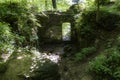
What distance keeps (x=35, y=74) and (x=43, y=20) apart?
35.6 feet

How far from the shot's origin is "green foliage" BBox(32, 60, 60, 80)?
20.2 ft

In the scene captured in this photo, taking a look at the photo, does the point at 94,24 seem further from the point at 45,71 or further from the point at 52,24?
the point at 52,24

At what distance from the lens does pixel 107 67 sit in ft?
19.9

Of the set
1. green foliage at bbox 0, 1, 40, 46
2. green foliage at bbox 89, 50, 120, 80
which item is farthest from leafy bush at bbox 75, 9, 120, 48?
green foliage at bbox 0, 1, 40, 46

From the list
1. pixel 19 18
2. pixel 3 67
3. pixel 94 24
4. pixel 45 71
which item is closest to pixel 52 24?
pixel 19 18

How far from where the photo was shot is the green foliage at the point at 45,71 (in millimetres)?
6148

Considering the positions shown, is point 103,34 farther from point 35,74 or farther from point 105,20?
point 35,74

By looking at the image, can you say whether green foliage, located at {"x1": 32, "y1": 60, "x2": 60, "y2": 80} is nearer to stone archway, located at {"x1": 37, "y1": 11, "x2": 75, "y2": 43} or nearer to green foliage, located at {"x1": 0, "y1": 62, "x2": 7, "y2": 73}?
green foliage, located at {"x1": 0, "y1": 62, "x2": 7, "y2": 73}

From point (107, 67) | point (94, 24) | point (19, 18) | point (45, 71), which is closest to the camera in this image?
point (107, 67)

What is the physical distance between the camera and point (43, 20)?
16.5m

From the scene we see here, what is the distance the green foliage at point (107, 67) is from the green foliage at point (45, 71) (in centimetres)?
134

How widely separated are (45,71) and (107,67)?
2139 millimetres

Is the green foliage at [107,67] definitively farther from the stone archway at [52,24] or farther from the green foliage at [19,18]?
the stone archway at [52,24]

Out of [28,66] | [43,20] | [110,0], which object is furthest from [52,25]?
[28,66]
